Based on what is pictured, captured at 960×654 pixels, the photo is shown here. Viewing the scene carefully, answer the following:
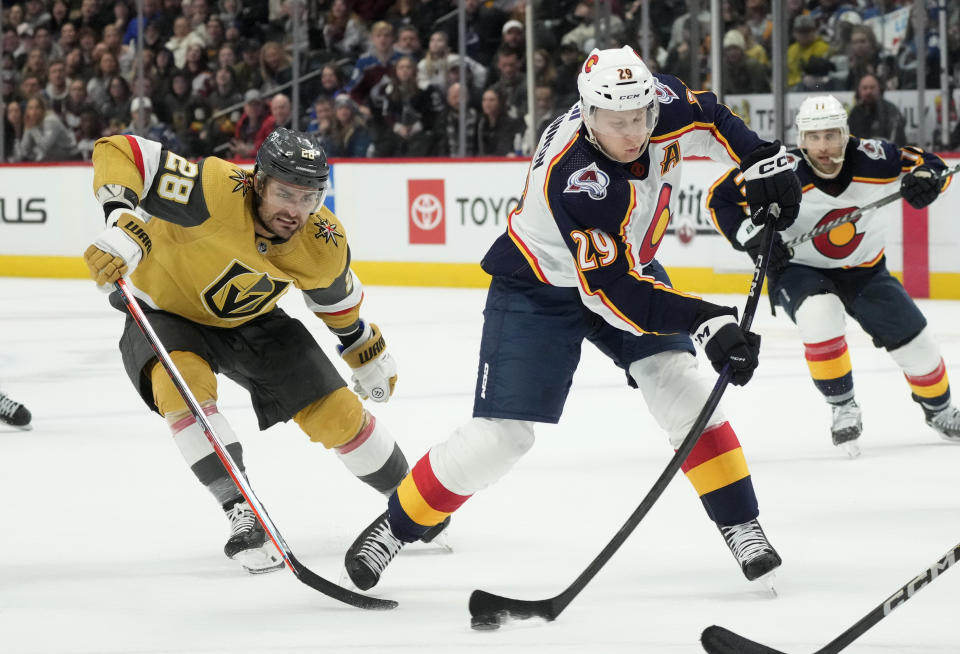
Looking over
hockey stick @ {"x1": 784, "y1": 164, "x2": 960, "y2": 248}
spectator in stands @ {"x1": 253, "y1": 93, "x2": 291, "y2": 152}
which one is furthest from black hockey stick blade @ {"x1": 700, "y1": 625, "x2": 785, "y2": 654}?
spectator in stands @ {"x1": 253, "y1": 93, "x2": 291, "y2": 152}

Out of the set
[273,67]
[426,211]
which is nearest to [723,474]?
[426,211]

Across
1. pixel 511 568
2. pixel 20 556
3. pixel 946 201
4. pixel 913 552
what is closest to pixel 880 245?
pixel 913 552

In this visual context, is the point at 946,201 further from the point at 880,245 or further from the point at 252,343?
the point at 252,343

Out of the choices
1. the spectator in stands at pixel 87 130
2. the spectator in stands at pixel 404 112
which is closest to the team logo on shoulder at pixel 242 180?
the spectator in stands at pixel 404 112

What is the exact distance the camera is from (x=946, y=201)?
23.8 feet

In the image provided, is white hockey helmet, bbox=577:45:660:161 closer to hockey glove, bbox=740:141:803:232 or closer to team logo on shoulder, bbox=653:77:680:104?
team logo on shoulder, bbox=653:77:680:104

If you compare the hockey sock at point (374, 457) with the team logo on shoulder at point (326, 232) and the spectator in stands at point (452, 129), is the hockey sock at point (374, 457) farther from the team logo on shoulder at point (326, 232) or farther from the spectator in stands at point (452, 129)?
the spectator in stands at point (452, 129)

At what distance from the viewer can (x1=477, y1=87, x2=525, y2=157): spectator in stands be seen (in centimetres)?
852

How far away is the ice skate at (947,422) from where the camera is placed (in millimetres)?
4039

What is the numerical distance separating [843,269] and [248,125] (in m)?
6.45

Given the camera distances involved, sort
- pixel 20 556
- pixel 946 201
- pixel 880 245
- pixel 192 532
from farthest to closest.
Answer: pixel 946 201, pixel 880 245, pixel 192 532, pixel 20 556

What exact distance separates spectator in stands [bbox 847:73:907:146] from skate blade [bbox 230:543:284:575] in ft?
16.9

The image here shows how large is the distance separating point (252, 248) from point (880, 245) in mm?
2019

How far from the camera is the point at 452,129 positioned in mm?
8758
